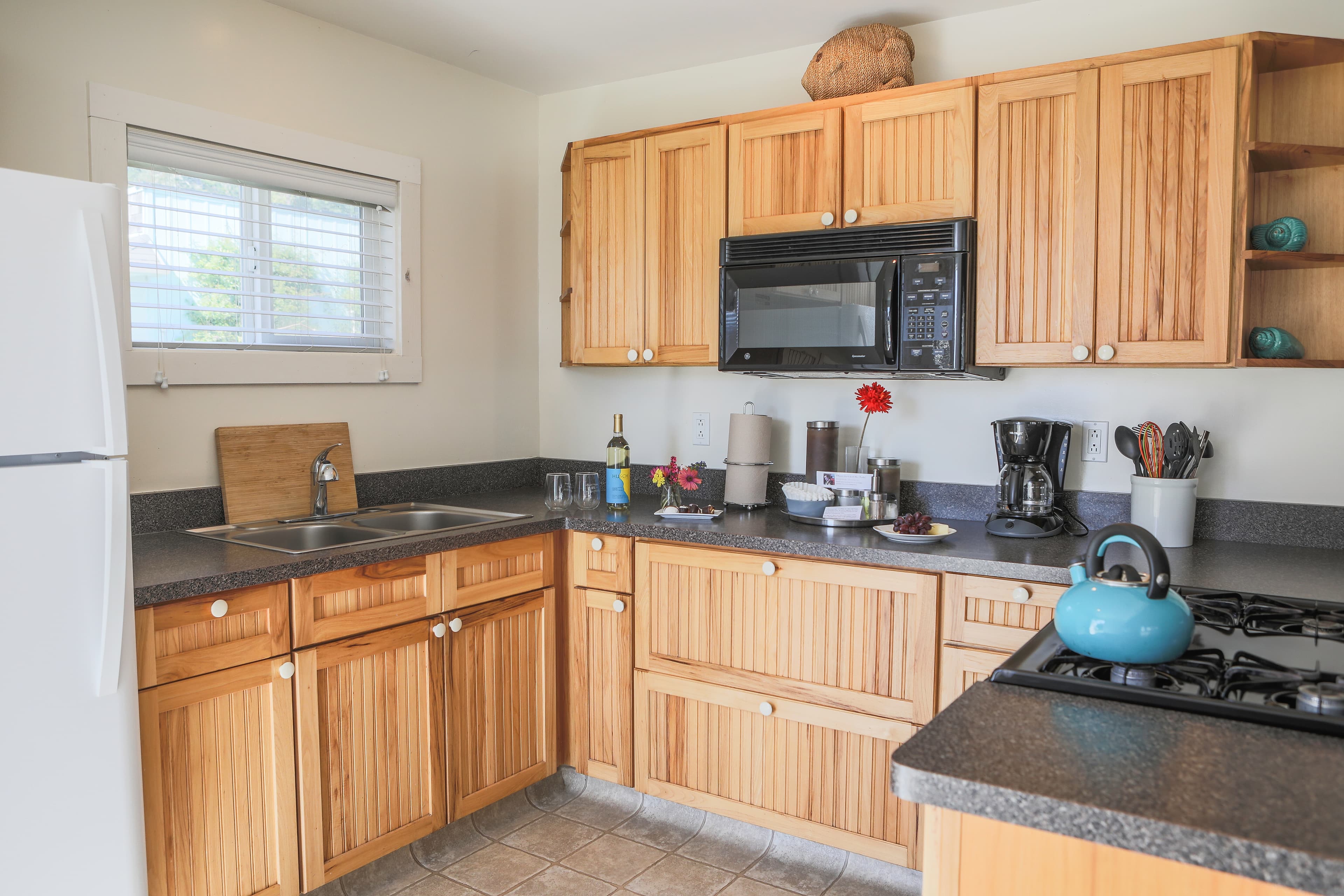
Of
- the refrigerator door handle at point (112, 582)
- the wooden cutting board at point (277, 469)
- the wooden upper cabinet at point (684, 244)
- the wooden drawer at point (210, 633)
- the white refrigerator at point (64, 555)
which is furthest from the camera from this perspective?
the wooden upper cabinet at point (684, 244)

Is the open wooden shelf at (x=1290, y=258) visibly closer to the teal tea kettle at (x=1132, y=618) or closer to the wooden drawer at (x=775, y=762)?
the teal tea kettle at (x=1132, y=618)

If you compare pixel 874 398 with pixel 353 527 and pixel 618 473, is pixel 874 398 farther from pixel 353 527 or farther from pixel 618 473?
pixel 353 527

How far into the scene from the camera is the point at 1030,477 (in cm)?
244

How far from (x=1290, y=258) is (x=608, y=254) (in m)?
1.91

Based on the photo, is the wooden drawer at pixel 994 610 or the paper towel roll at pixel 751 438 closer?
the wooden drawer at pixel 994 610

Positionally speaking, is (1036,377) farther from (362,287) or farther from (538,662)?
(362,287)

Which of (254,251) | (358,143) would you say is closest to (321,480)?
(254,251)

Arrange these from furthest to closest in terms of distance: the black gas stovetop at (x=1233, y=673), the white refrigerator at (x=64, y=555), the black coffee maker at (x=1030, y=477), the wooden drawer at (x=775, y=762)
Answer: the black coffee maker at (x=1030, y=477)
the wooden drawer at (x=775, y=762)
the white refrigerator at (x=64, y=555)
the black gas stovetop at (x=1233, y=673)

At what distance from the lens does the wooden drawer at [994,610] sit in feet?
6.84

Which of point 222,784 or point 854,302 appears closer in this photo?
point 222,784

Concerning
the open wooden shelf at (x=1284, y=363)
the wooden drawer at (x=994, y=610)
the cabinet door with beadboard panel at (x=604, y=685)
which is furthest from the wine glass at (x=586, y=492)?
the open wooden shelf at (x=1284, y=363)

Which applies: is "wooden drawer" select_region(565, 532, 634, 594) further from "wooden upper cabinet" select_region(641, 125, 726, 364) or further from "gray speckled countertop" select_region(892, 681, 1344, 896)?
"gray speckled countertop" select_region(892, 681, 1344, 896)

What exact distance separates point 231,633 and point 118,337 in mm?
682

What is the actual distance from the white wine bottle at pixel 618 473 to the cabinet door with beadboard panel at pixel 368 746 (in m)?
0.74
